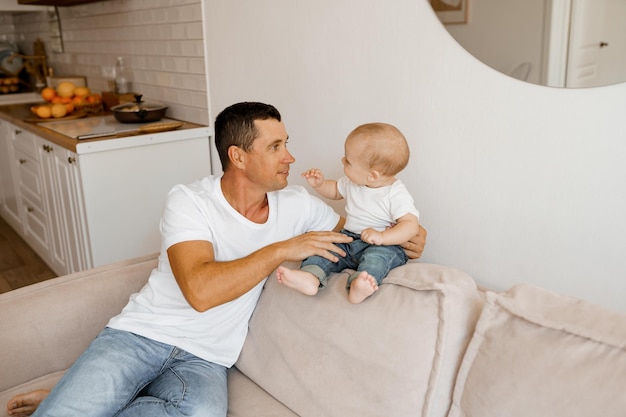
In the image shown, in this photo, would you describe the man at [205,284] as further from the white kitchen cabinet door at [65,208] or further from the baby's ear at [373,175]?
the white kitchen cabinet door at [65,208]

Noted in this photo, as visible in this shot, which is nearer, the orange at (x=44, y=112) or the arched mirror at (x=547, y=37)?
the arched mirror at (x=547, y=37)

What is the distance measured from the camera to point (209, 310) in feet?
5.65

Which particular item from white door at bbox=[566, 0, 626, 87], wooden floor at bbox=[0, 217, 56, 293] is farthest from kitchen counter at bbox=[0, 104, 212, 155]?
white door at bbox=[566, 0, 626, 87]

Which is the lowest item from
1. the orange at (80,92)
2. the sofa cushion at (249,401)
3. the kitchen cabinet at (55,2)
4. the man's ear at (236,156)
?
the sofa cushion at (249,401)

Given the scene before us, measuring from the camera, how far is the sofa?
3.75 feet

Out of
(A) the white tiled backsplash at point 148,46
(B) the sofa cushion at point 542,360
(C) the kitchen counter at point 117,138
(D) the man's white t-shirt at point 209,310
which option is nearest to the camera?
(B) the sofa cushion at point 542,360

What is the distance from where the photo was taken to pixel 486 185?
1731 millimetres

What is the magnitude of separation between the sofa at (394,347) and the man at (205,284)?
0.37 feet

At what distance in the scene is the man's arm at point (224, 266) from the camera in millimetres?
1562

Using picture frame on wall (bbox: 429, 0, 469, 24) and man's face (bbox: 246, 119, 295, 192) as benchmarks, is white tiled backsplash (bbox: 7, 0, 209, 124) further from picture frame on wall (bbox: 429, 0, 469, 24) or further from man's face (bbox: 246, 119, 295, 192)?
picture frame on wall (bbox: 429, 0, 469, 24)

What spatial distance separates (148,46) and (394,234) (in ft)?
7.82

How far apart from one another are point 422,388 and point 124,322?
2.97 ft

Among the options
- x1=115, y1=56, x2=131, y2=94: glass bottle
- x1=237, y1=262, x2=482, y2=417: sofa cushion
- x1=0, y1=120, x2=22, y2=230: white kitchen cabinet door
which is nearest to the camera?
x1=237, y1=262, x2=482, y2=417: sofa cushion

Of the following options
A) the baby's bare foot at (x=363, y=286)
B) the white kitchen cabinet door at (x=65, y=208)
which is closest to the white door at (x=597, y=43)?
the baby's bare foot at (x=363, y=286)
